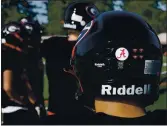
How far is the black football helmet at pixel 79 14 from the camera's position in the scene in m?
4.94

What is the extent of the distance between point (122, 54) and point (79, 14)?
2.32 ft

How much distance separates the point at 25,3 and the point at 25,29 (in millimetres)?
307

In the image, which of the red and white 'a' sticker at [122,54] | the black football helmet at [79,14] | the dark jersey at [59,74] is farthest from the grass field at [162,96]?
the black football helmet at [79,14]

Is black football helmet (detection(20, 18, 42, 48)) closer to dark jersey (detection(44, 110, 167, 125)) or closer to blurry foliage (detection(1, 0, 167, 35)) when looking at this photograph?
blurry foliage (detection(1, 0, 167, 35))

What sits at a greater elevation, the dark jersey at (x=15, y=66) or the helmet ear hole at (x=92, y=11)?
the helmet ear hole at (x=92, y=11)

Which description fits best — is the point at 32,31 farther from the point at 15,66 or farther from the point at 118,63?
the point at 118,63

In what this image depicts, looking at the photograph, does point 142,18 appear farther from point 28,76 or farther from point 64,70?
point 28,76

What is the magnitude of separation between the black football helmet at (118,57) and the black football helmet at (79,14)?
0.09 metres

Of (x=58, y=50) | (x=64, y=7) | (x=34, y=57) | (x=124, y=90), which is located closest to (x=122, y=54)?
(x=124, y=90)

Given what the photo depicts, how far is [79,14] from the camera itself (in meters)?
4.95

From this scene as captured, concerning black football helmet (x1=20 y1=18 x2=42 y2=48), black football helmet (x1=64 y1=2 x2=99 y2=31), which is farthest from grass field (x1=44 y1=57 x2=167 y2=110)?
black football helmet (x1=64 y1=2 x2=99 y2=31)

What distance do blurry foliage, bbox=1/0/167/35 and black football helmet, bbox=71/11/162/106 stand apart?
100 millimetres

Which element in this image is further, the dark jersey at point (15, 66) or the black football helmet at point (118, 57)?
the dark jersey at point (15, 66)

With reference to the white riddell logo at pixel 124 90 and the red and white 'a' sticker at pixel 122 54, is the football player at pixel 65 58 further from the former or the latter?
the red and white 'a' sticker at pixel 122 54
